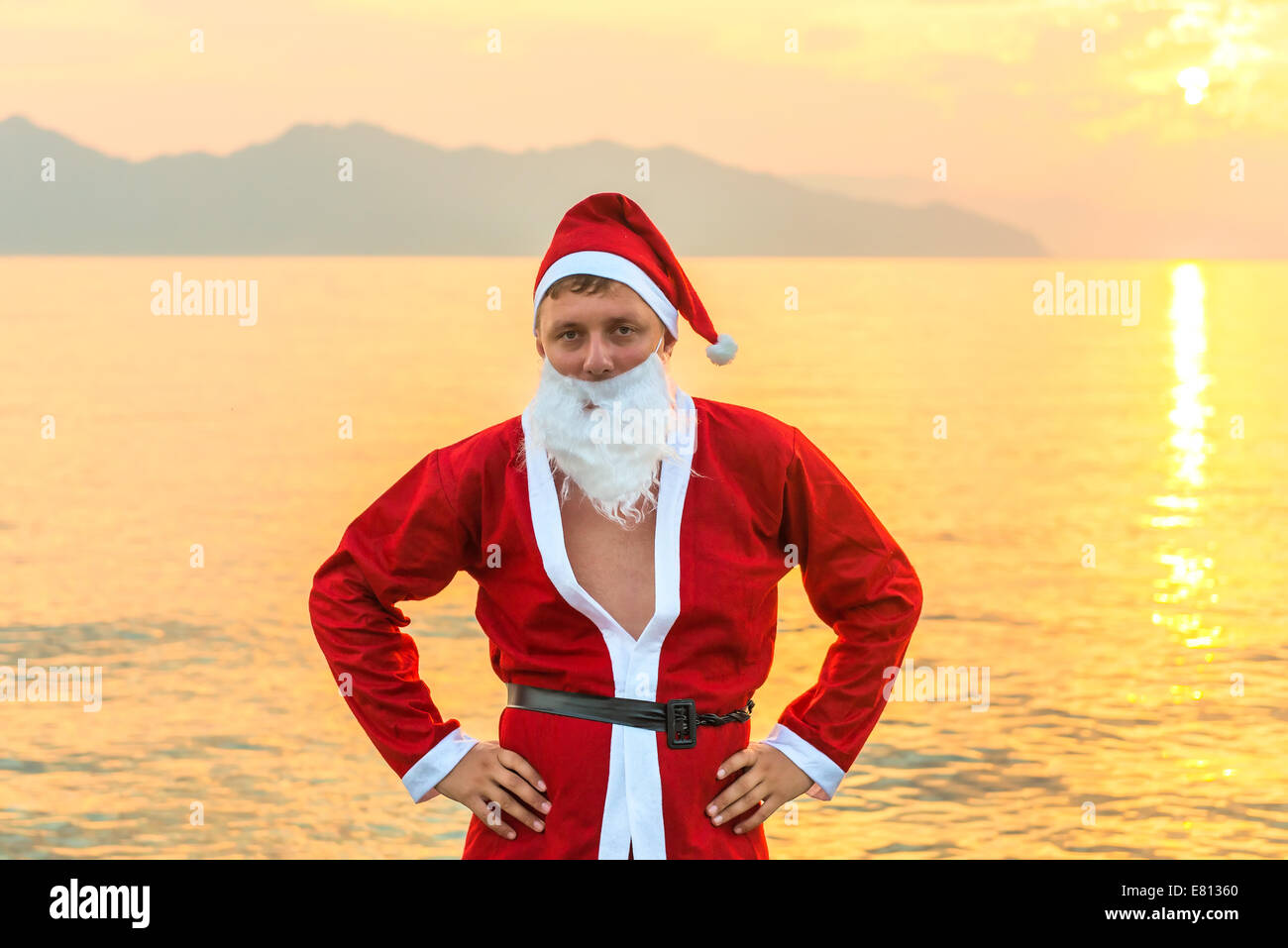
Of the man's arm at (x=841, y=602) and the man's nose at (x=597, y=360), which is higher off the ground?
the man's nose at (x=597, y=360)

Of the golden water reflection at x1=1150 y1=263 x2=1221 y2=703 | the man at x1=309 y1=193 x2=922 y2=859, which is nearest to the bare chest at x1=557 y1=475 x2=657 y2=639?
the man at x1=309 y1=193 x2=922 y2=859

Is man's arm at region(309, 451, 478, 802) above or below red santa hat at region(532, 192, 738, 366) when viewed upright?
below

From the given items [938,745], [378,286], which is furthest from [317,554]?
[378,286]

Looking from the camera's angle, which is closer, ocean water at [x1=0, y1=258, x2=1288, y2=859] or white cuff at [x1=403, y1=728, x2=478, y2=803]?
white cuff at [x1=403, y1=728, x2=478, y2=803]

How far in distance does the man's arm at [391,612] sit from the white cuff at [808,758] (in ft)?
2.01

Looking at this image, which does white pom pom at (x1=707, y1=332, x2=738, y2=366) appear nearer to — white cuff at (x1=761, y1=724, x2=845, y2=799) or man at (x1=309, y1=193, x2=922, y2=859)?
man at (x1=309, y1=193, x2=922, y2=859)

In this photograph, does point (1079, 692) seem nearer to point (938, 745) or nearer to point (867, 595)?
point (938, 745)

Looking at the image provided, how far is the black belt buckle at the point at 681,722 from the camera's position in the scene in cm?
273

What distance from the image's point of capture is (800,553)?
9.59 feet

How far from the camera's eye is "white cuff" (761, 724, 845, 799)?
2.87 m

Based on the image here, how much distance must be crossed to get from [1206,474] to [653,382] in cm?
1593

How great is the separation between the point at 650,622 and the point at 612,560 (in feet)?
0.55

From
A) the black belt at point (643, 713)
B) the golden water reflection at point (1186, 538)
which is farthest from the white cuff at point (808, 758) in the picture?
the golden water reflection at point (1186, 538)

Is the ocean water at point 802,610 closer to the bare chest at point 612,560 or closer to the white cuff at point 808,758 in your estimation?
the bare chest at point 612,560
